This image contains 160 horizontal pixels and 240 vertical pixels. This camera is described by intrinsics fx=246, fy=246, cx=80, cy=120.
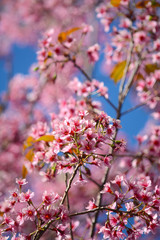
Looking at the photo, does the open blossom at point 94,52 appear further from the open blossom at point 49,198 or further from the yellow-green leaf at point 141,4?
the open blossom at point 49,198


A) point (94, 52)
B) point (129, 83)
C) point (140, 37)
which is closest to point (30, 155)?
point (129, 83)

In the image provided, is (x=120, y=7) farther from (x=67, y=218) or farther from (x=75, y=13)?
(x=75, y=13)

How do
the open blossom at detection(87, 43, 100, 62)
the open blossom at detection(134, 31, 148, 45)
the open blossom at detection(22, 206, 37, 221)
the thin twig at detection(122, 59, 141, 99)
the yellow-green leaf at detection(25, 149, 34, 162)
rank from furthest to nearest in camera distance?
the open blossom at detection(87, 43, 100, 62) → the open blossom at detection(134, 31, 148, 45) → the thin twig at detection(122, 59, 141, 99) → the yellow-green leaf at detection(25, 149, 34, 162) → the open blossom at detection(22, 206, 37, 221)

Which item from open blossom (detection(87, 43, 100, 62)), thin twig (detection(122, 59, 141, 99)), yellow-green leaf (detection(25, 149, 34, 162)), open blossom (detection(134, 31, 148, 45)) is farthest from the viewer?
open blossom (detection(87, 43, 100, 62))

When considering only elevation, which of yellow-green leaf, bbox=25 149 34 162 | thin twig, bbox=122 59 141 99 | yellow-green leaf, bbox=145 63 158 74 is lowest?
yellow-green leaf, bbox=25 149 34 162

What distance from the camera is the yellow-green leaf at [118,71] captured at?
7.89ft

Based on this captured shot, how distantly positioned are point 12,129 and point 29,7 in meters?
4.46

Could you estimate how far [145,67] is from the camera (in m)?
2.53

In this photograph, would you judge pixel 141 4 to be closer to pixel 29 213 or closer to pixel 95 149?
pixel 95 149

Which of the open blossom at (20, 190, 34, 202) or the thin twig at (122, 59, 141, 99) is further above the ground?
the thin twig at (122, 59, 141, 99)

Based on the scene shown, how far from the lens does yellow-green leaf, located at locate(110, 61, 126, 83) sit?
241 centimetres

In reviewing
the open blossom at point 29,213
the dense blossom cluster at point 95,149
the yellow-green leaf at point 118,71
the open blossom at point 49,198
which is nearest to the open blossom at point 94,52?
the dense blossom cluster at point 95,149

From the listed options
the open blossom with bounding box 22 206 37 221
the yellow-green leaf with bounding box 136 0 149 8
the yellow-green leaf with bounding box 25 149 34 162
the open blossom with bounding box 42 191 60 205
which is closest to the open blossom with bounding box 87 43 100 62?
the yellow-green leaf with bounding box 136 0 149 8

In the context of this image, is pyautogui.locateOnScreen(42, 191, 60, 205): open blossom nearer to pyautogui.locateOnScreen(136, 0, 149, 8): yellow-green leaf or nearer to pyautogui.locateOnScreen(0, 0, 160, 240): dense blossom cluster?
pyautogui.locateOnScreen(0, 0, 160, 240): dense blossom cluster
